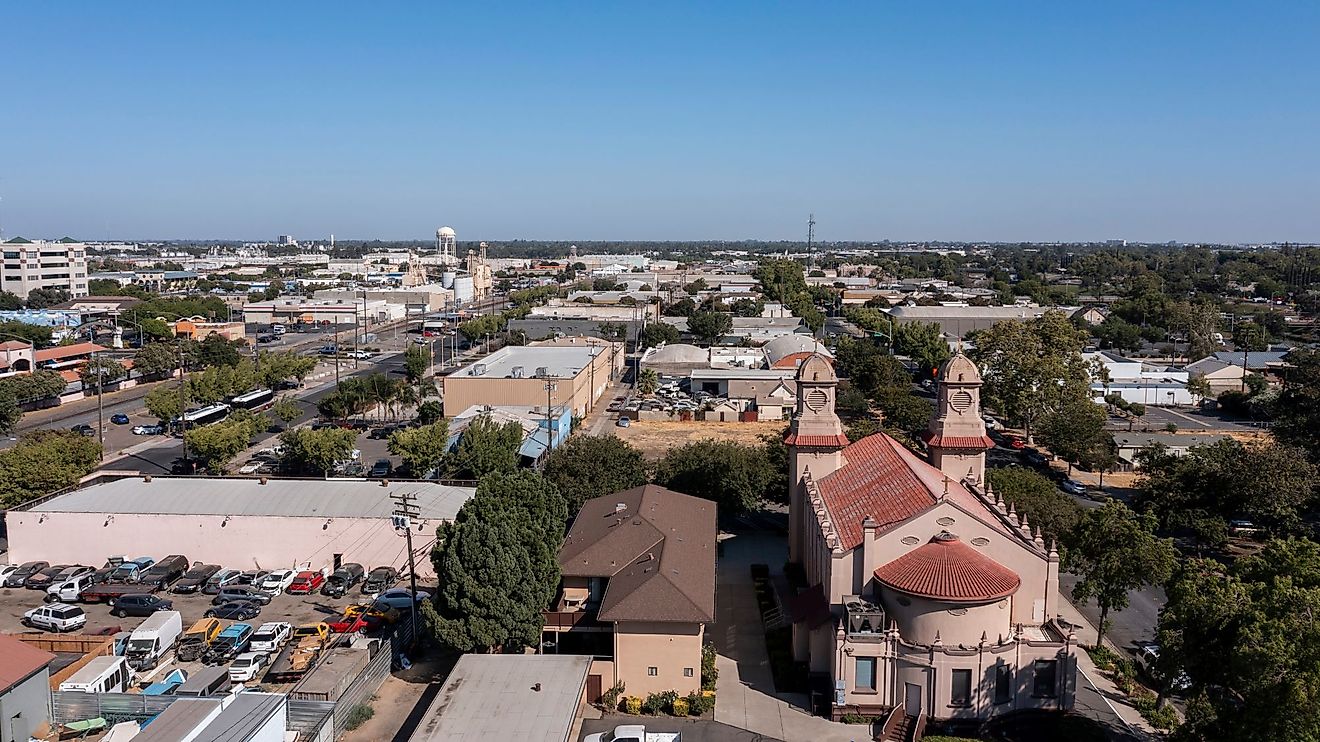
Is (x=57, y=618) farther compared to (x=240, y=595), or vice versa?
(x=240, y=595)

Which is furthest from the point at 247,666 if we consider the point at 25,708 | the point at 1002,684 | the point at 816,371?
the point at 1002,684

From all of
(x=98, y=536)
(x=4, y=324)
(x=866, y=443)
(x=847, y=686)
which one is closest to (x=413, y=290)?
(x=4, y=324)

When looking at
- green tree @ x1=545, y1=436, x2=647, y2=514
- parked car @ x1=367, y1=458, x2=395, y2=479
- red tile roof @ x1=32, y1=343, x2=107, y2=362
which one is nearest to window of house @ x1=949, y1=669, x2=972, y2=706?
green tree @ x1=545, y1=436, x2=647, y2=514

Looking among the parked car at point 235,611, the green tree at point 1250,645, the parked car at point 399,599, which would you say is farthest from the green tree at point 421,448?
the green tree at point 1250,645

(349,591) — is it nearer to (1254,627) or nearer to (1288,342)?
(1254,627)

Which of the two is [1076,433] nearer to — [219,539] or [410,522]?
[410,522]
